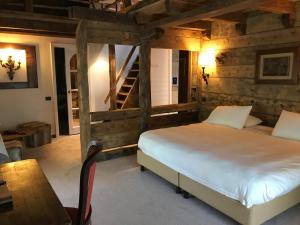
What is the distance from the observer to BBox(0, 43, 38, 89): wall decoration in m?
4.74

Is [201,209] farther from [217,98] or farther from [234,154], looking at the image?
[217,98]

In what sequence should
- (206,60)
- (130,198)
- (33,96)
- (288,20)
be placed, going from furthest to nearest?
(33,96) → (206,60) → (288,20) → (130,198)

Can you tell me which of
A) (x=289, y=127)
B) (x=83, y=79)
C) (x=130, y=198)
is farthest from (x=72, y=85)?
(x=289, y=127)

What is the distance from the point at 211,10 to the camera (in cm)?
292

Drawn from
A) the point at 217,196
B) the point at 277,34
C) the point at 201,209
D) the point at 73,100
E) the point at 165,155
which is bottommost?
→ the point at 201,209

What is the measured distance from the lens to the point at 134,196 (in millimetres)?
2887

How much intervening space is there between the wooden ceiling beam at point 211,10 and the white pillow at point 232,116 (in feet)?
4.77

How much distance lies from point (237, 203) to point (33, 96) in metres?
4.57

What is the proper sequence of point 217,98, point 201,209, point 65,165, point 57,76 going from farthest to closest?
point 57,76 → point 217,98 → point 65,165 → point 201,209

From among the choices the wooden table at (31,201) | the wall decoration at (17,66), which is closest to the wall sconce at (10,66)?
the wall decoration at (17,66)

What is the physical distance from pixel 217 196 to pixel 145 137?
4.43 feet

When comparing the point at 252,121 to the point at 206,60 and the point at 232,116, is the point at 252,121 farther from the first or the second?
the point at 206,60

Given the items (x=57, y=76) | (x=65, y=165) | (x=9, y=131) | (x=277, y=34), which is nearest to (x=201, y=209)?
(x=65, y=165)

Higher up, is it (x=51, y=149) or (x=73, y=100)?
(x=73, y=100)
